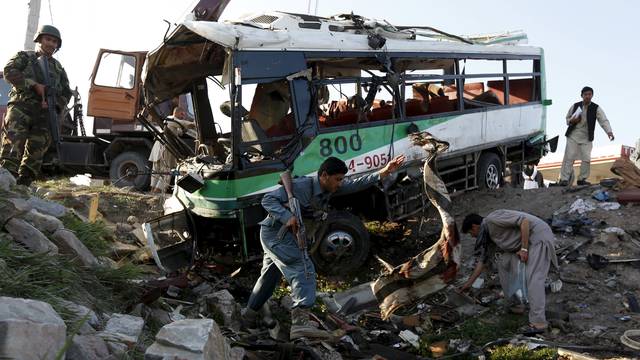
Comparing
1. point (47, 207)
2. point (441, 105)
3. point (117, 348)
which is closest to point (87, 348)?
point (117, 348)

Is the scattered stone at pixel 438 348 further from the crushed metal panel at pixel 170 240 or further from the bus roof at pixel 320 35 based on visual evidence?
the bus roof at pixel 320 35

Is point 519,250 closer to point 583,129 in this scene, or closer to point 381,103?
point 381,103

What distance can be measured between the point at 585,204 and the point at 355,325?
4.73 metres

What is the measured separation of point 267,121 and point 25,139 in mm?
2684

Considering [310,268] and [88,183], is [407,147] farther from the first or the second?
[88,183]

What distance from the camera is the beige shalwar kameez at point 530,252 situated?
612 centimetres

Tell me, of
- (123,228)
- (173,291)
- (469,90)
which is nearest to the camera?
(173,291)

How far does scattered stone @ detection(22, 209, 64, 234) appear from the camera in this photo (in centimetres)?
519

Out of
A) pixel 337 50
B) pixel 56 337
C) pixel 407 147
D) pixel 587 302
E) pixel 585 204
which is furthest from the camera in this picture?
pixel 585 204

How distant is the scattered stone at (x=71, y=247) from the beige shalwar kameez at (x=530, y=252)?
149 inches

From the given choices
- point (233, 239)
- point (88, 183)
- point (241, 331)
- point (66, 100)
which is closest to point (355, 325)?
point (241, 331)

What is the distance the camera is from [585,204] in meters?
9.29

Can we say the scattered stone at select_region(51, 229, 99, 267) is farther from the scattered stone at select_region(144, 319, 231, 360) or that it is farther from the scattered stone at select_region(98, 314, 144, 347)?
Result: the scattered stone at select_region(144, 319, 231, 360)

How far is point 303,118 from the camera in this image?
7418 millimetres
